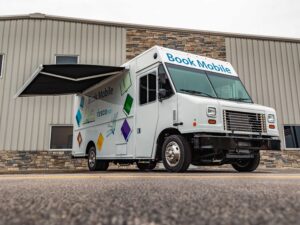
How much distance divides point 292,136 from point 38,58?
11787 mm

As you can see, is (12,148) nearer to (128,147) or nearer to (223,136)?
(128,147)

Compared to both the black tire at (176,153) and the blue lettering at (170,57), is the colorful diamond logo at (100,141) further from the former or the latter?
the blue lettering at (170,57)

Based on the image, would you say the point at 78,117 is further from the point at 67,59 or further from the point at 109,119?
the point at 67,59

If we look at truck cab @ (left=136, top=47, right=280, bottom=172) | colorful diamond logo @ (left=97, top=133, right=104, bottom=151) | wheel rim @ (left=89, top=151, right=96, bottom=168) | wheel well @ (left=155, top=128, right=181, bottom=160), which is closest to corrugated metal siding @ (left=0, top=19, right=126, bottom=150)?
wheel rim @ (left=89, top=151, right=96, bottom=168)

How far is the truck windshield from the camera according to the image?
A: 6625 mm

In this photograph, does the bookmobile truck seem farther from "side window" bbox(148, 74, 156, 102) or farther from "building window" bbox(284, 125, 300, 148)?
"building window" bbox(284, 125, 300, 148)

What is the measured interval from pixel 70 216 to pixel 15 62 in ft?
44.7

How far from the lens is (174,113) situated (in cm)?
634

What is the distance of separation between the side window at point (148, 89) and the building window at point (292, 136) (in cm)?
923

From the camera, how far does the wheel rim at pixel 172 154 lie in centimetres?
607

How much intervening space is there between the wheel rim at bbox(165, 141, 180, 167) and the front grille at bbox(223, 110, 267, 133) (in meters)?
1.08

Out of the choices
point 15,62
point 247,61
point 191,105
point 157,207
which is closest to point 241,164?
point 191,105

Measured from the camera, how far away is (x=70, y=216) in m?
1.16

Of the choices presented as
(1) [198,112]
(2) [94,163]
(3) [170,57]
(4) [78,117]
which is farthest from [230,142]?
(4) [78,117]
